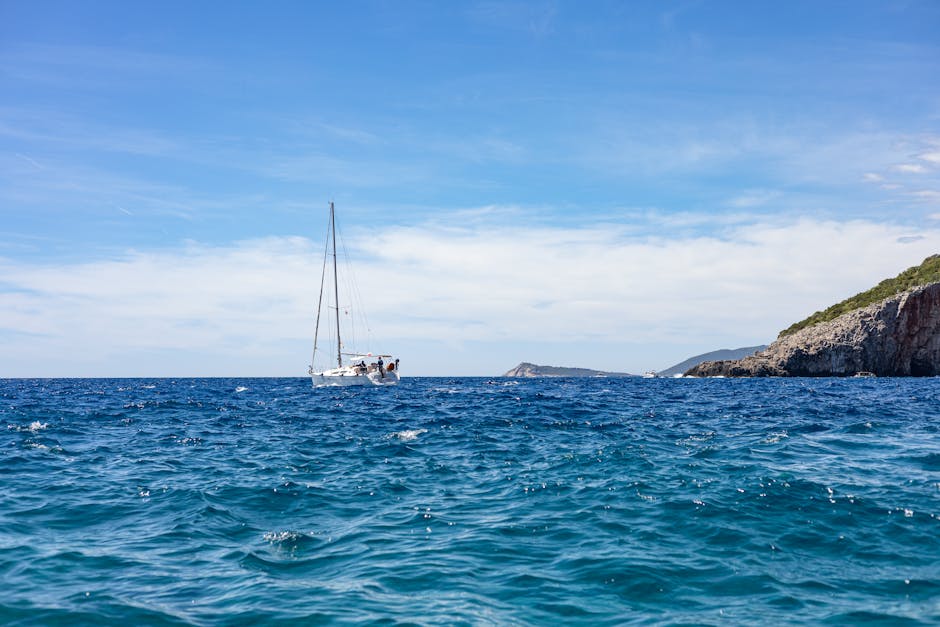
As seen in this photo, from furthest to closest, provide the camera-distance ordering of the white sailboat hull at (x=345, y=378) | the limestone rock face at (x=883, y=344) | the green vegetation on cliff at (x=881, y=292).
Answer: the green vegetation on cliff at (x=881, y=292) < the limestone rock face at (x=883, y=344) < the white sailboat hull at (x=345, y=378)

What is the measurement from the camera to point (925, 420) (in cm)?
2959

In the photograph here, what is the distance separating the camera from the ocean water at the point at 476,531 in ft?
28.7

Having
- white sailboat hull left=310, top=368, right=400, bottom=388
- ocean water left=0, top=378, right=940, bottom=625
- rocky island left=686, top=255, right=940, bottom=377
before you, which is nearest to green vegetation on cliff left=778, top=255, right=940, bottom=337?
rocky island left=686, top=255, right=940, bottom=377

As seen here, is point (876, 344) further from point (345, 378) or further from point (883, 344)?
point (345, 378)

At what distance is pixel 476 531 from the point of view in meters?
12.2

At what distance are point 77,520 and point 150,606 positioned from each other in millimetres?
5882

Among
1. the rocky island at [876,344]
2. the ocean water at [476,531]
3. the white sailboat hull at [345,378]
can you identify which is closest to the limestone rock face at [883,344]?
the rocky island at [876,344]

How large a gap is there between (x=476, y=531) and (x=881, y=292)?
494ft

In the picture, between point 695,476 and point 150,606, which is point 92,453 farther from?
point 695,476

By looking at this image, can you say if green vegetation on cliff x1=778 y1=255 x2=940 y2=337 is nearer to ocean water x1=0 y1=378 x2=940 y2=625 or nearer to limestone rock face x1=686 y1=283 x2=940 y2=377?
limestone rock face x1=686 y1=283 x2=940 y2=377

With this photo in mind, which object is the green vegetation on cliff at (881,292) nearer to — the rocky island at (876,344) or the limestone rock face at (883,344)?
the rocky island at (876,344)

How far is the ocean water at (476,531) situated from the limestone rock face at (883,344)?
97.6 m

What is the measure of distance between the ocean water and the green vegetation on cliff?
127372mm

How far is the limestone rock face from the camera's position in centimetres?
10550
